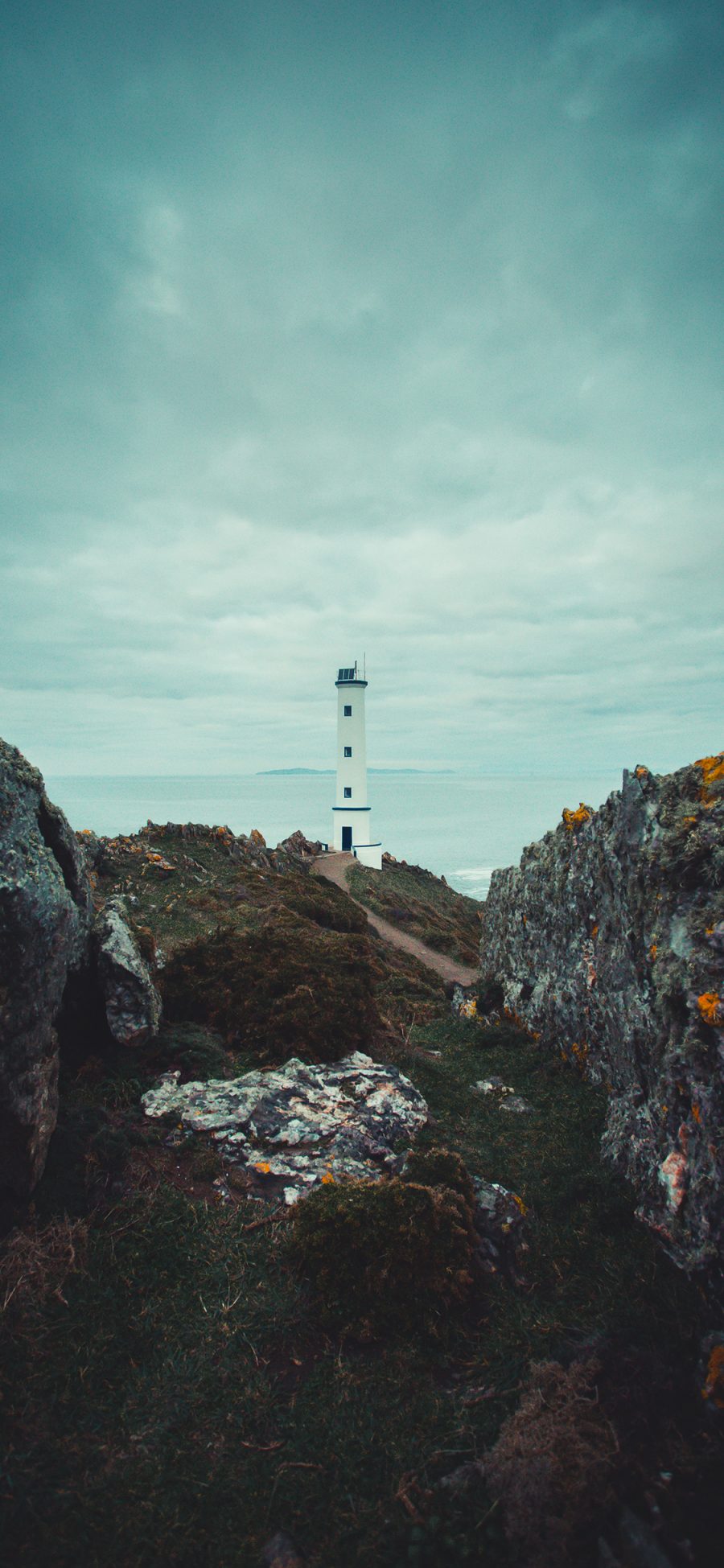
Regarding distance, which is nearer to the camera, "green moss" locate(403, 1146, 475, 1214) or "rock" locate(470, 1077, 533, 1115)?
"green moss" locate(403, 1146, 475, 1214)

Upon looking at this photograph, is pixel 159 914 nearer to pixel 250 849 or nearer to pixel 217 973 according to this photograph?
pixel 217 973

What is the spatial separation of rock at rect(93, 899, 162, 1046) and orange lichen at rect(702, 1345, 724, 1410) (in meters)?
6.29

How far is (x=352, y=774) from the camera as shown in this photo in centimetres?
4816

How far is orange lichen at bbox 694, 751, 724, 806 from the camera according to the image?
17.6 feet

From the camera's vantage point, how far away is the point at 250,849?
27125 millimetres

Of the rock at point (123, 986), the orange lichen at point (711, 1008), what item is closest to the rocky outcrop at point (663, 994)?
the orange lichen at point (711, 1008)

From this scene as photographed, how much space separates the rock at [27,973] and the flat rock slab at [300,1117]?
1.84 metres

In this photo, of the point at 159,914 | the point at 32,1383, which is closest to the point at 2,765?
the point at 32,1383

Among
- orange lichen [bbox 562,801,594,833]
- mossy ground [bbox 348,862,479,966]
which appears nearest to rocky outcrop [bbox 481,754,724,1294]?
orange lichen [bbox 562,801,594,833]

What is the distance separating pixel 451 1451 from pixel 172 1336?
6.28 feet

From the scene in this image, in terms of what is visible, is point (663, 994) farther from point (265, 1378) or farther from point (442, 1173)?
point (265, 1378)

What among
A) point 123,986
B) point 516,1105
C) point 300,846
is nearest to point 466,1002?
point 516,1105

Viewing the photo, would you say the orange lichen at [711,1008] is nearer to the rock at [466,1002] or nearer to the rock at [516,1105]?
the rock at [516,1105]

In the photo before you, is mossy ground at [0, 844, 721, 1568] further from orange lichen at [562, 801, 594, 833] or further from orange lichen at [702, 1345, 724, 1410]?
orange lichen at [562, 801, 594, 833]
